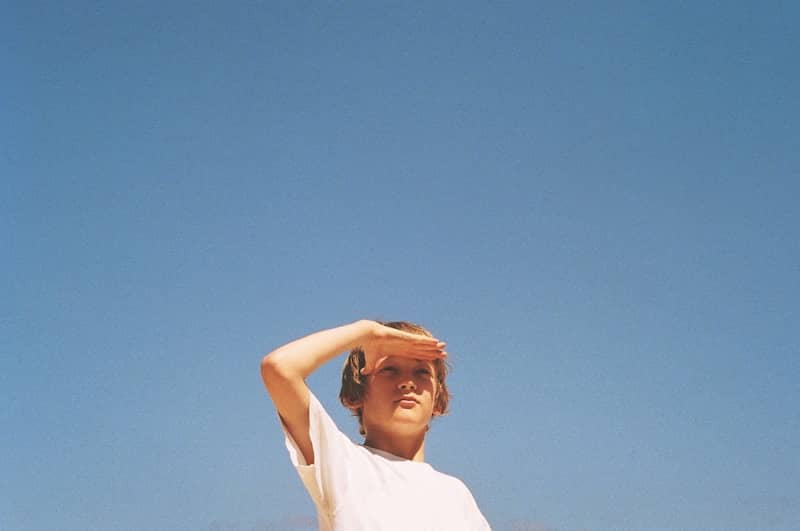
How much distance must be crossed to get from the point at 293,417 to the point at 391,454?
2.95 ft

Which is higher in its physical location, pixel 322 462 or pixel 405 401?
pixel 405 401

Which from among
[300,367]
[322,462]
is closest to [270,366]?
[300,367]

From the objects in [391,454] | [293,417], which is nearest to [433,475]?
[391,454]

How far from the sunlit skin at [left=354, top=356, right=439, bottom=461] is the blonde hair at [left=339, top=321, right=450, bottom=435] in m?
0.18

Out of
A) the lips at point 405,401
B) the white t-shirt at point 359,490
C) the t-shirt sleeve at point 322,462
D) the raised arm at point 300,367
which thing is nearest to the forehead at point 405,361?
the lips at point 405,401

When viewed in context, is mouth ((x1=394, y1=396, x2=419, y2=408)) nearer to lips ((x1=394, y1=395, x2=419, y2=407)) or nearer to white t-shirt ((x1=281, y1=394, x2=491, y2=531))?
lips ((x1=394, y1=395, x2=419, y2=407))

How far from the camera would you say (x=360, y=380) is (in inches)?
250

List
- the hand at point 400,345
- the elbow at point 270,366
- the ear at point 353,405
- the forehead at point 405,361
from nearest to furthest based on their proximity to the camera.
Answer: the elbow at point 270,366 → the hand at point 400,345 → the forehead at point 405,361 → the ear at point 353,405

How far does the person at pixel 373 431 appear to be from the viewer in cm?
530

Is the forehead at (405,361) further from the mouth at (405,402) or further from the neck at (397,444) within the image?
the neck at (397,444)

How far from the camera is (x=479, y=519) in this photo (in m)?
6.02

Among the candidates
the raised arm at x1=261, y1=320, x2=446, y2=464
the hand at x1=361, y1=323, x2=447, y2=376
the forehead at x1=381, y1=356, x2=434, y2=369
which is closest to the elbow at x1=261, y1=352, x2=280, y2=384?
the raised arm at x1=261, y1=320, x2=446, y2=464

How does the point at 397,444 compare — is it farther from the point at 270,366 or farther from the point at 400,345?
the point at 270,366

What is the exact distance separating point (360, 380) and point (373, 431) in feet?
1.38
